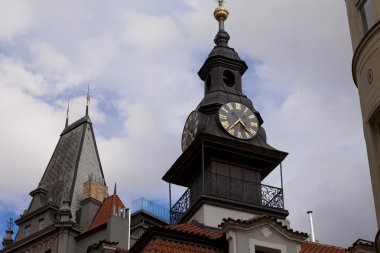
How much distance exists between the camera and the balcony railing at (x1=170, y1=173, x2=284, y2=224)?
4072 cm

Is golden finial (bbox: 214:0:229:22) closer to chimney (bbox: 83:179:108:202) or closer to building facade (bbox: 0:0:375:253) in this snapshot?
building facade (bbox: 0:0:375:253)

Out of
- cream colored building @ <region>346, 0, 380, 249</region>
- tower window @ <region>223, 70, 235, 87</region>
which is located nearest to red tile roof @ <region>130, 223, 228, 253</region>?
cream colored building @ <region>346, 0, 380, 249</region>

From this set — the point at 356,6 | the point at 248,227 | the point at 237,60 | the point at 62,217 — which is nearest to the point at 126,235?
the point at 62,217

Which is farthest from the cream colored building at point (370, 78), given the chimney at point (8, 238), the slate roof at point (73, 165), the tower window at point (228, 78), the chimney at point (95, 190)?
the chimney at point (8, 238)

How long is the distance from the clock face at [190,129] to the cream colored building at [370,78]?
62.0 ft

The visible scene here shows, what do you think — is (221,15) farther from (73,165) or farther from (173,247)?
(173,247)

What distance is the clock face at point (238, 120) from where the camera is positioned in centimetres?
4278

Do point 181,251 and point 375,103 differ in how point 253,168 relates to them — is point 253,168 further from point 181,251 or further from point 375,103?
point 375,103

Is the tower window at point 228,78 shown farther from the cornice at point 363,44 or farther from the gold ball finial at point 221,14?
the cornice at point 363,44

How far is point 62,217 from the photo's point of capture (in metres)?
51.6

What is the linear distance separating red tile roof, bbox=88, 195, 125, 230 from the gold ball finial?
13.3 m

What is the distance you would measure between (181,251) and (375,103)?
10.3 metres

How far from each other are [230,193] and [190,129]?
4970 millimetres

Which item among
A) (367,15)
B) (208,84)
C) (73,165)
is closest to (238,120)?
(208,84)
